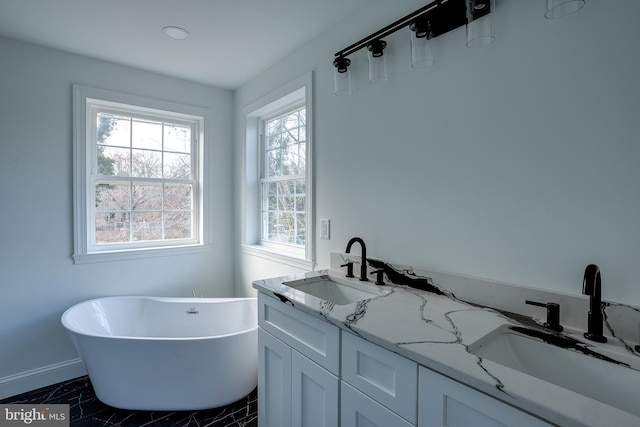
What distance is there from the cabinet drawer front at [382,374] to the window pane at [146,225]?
2.37m

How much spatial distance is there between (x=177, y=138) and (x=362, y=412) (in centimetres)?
279

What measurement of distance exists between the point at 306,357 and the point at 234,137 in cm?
242

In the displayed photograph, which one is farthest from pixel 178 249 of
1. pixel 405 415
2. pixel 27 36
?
pixel 405 415

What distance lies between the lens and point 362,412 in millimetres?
1053

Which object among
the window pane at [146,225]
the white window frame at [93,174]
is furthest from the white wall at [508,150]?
the window pane at [146,225]

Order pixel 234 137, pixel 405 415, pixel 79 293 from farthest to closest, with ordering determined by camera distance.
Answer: pixel 234 137, pixel 79 293, pixel 405 415

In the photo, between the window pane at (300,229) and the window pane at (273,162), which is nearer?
the window pane at (300,229)

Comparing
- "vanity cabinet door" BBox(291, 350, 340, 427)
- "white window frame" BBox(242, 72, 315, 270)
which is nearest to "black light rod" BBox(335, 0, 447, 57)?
"white window frame" BBox(242, 72, 315, 270)

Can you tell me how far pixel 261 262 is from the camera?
280 centimetres

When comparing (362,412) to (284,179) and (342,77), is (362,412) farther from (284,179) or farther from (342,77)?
(284,179)

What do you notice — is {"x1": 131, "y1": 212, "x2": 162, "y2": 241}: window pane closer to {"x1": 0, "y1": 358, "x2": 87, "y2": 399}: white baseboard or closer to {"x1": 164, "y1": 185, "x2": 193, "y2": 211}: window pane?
{"x1": 164, "y1": 185, "x2": 193, "y2": 211}: window pane

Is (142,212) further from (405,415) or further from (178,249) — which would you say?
(405,415)

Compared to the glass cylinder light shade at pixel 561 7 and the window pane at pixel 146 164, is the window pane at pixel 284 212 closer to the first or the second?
the window pane at pixel 146 164

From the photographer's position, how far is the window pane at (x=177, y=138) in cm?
294
